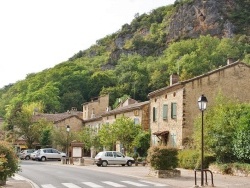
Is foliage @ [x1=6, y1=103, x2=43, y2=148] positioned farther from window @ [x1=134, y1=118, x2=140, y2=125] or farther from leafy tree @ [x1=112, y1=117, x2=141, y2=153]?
leafy tree @ [x1=112, y1=117, x2=141, y2=153]

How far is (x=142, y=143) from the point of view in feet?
147

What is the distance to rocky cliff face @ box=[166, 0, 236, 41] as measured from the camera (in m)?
131

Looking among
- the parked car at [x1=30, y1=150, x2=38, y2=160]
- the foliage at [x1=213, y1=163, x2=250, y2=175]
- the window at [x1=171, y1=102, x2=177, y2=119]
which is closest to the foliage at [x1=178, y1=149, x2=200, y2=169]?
the foliage at [x1=213, y1=163, x2=250, y2=175]

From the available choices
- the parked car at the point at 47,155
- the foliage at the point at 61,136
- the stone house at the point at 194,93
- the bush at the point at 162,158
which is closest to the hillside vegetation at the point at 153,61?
the foliage at the point at 61,136

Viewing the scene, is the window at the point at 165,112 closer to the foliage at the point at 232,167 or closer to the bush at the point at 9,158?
the foliage at the point at 232,167

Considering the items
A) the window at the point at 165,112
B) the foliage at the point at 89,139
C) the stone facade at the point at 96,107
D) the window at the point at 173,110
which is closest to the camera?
the window at the point at 173,110

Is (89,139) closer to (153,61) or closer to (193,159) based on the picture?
(193,159)

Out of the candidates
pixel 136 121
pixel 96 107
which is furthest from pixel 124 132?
Result: pixel 96 107

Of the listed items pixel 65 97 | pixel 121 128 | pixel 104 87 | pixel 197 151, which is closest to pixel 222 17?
pixel 104 87

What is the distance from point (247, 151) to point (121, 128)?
19.6 metres

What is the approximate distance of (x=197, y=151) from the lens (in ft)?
105

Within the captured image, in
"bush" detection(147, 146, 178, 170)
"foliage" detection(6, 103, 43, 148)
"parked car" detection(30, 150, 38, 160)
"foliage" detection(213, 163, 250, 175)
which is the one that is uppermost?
"foliage" detection(6, 103, 43, 148)

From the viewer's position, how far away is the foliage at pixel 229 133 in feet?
88.8

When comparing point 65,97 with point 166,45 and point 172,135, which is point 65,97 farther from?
point 172,135
